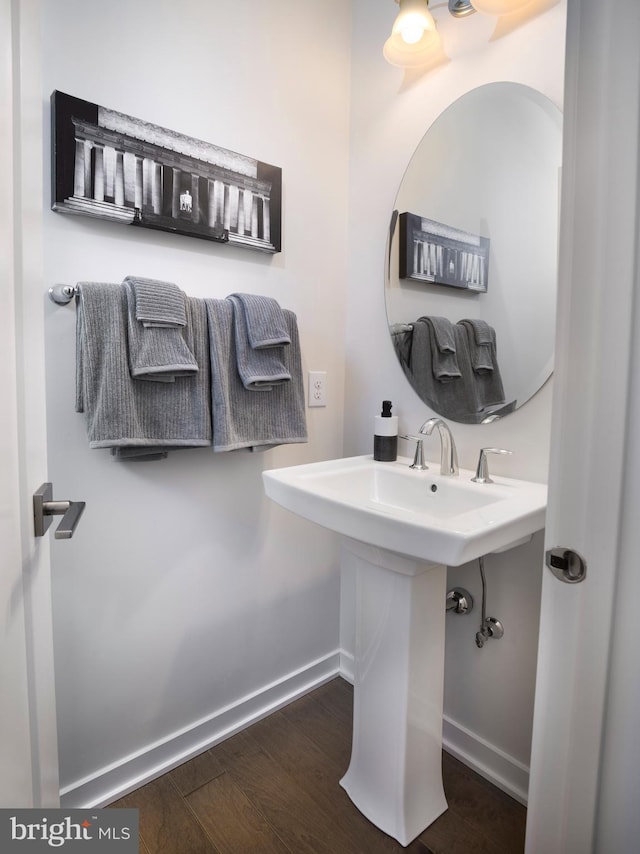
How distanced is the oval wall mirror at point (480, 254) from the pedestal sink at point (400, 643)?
10.7 inches

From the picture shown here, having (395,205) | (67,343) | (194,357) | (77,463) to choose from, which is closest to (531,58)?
(395,205)

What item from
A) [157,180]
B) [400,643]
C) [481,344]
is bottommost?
[400,643]

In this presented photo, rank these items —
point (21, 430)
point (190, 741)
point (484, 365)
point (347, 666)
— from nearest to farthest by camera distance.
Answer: point (21, 430) < point (484, 365) < point (190, 741) < point (347, 666)

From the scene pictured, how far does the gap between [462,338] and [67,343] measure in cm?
104

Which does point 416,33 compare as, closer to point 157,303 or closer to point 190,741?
point 157,303

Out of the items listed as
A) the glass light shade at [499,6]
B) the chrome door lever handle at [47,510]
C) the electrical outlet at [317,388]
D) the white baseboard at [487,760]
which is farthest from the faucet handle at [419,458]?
the glass light shade at [499,6]

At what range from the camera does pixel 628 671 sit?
49cm

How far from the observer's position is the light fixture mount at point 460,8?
1.23m

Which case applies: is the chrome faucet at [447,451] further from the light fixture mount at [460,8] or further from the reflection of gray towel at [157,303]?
the light fixture mount at [460,8]

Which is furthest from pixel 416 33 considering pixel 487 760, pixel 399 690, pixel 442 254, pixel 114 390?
pixel 487 760

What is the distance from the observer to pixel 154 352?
3.62 ft

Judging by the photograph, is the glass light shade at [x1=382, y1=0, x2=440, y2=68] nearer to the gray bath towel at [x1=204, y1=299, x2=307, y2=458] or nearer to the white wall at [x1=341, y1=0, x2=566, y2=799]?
the white wall at [x1=341, y1=0, x2=566, y2=799]

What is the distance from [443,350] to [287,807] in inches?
52.4

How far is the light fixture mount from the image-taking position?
123 centimetres
